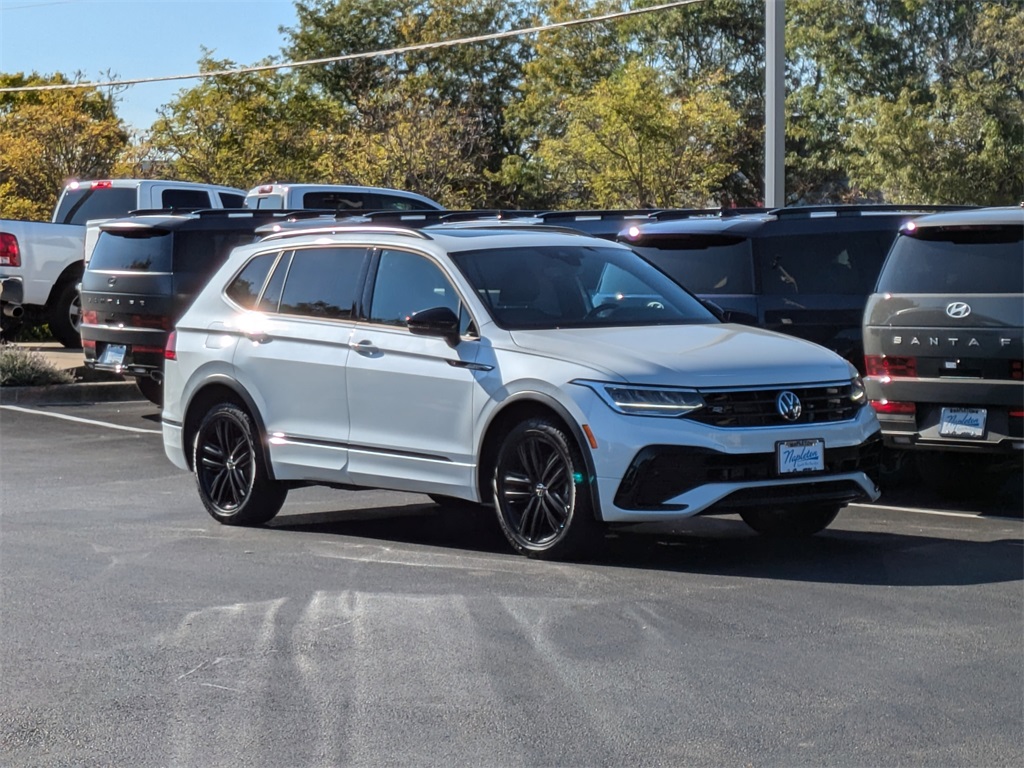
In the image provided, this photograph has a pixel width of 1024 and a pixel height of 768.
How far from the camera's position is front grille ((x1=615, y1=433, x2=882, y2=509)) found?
26.4 ft

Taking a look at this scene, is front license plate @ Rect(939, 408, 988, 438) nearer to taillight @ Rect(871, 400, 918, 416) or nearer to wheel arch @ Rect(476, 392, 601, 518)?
taillight @ Rect(871, 400, 918, 416)

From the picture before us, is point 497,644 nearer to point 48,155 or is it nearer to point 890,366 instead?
point 890,366

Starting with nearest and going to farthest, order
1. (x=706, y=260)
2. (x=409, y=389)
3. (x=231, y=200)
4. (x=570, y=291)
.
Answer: (x=409, y=389) < (x=570, y=291) < (x=706, y=260) < (x=231, y=200)

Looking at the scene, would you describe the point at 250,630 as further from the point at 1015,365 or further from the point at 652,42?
the point at 652,42

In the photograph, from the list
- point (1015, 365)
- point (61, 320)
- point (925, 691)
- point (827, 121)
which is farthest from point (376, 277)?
point (827, 121)

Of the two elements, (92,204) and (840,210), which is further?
(92,204)

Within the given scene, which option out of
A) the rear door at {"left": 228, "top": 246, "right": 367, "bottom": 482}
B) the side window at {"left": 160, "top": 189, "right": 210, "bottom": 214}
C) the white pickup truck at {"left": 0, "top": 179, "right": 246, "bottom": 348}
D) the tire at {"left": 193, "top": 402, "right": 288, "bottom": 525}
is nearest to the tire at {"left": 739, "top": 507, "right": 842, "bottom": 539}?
the rear door at {"left": 228, "top": 246, "right": 367, "bottom": 482}

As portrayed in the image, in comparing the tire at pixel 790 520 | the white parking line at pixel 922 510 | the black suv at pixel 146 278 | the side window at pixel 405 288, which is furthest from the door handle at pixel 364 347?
the black suv at pixel 146 278

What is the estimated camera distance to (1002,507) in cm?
1078

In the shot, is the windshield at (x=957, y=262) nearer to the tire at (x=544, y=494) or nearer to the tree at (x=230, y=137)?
the tire at (x=544, y=494)

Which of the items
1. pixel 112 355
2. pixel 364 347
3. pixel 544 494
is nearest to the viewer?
pixel 544 494

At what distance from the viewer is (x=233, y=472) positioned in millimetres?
10141

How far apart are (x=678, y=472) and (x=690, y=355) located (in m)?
0.67

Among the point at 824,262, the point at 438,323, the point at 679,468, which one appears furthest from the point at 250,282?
the point at 824,262
